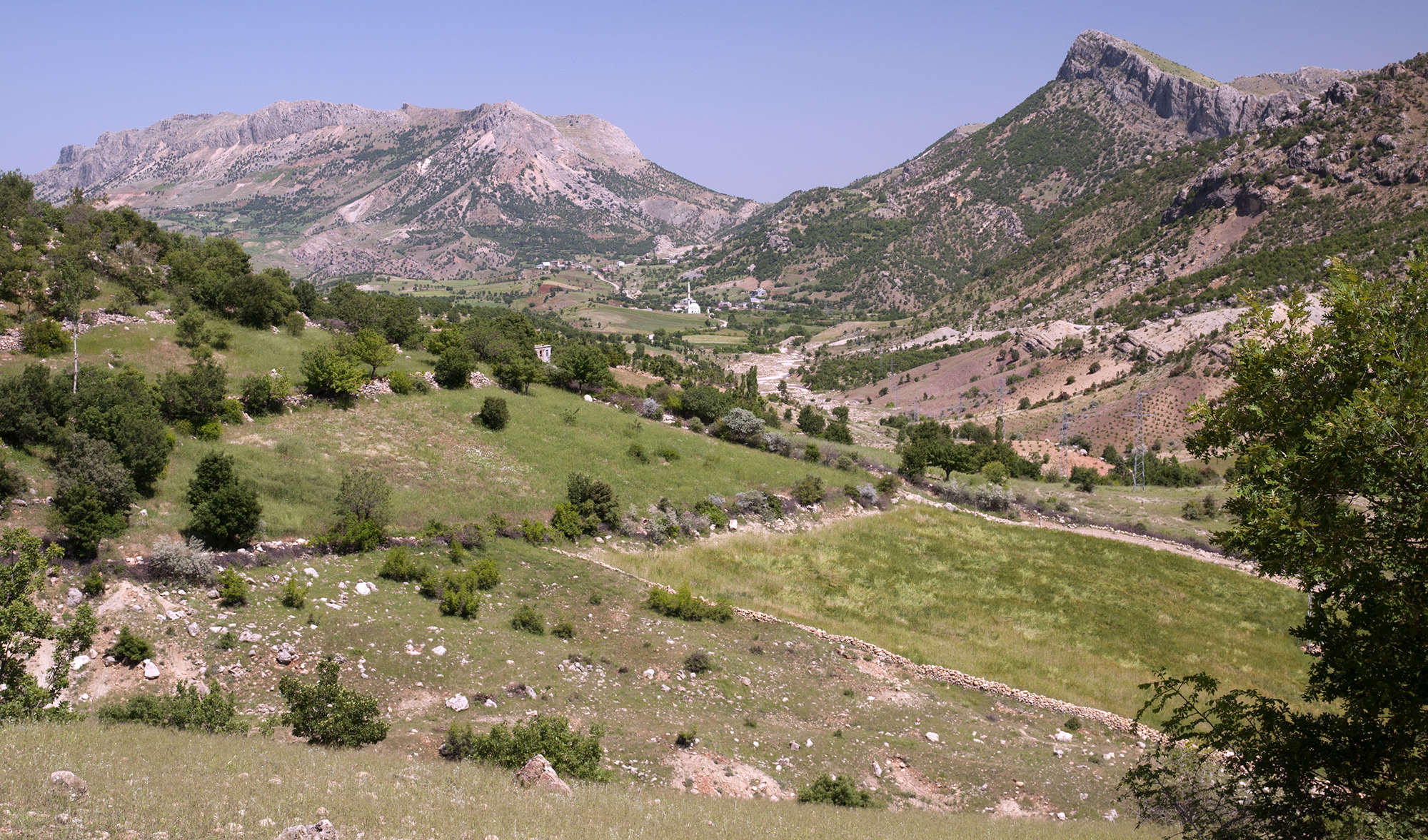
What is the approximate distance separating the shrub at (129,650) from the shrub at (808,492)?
3204cm

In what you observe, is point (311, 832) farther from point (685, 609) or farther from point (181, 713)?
point (685, 609)

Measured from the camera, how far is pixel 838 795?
1608 centimetres

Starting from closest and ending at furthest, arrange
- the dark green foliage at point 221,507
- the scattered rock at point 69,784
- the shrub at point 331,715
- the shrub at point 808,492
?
the scattered rock at point 69,784, the shrub at point 331,715, the dark green foliage at point 221,507, the shrub at point 808,492

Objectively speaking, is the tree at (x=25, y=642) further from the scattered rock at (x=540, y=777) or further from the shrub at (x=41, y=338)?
the shrub at (x=41, y=338)

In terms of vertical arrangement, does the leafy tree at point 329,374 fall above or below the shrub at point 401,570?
above

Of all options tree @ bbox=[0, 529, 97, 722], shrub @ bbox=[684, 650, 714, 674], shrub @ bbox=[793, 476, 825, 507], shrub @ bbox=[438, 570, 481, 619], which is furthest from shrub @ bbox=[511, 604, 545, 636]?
shrub @ bbox=[793, 476, 825, 507]

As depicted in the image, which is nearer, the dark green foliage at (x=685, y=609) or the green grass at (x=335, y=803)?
the green grass at (x=335, y=803)

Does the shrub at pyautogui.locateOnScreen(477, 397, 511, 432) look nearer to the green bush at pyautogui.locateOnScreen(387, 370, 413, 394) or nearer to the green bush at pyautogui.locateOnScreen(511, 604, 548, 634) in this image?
the green bush at pyautogui.locateOnScreen(387, 370, 413, 394)

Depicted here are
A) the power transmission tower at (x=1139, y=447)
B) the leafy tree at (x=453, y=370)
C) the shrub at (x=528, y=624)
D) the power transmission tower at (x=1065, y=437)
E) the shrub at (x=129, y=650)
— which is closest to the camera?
the shrub at (x=129, y=650)

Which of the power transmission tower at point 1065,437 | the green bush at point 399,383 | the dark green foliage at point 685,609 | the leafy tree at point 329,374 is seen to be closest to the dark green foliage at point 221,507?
the dark green foliage at point 685,609

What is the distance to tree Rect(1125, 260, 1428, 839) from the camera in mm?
8992

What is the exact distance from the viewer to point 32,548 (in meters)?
15.5

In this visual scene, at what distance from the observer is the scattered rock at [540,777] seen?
13.5 meters

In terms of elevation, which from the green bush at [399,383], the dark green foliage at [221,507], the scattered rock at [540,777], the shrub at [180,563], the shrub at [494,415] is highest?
the green bush at [399,383]
